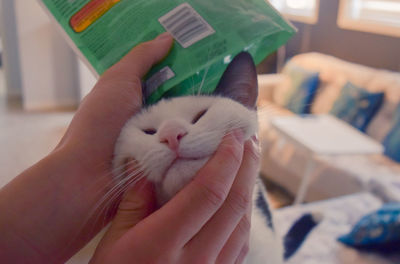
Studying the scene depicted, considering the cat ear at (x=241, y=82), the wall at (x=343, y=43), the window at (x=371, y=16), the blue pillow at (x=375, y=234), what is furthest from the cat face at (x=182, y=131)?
the window at (x=371, y=16)

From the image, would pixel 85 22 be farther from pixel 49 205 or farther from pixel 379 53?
pixel 379 53

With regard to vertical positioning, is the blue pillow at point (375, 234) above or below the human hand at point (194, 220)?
below

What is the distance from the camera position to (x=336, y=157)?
200 cm

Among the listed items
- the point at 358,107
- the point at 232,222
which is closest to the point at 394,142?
the point at 358,107

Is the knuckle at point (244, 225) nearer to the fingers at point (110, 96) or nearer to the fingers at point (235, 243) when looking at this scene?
the fingers at point (235, 243)

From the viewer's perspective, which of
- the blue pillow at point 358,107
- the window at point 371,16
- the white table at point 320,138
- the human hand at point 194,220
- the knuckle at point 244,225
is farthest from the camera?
the window at point 371,16

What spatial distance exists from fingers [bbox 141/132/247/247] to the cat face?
41mm

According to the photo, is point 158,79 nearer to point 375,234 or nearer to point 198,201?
point 198,201

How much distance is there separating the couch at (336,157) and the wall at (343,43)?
0.60 feet

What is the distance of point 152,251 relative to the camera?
0.36m

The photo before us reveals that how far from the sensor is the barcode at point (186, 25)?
45cm

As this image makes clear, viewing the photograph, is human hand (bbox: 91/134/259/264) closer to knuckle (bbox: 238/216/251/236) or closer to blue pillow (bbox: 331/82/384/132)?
knuckle (bbox: 238/216/251/236)

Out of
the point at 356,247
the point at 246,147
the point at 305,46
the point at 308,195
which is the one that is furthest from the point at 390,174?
the point at 246,147

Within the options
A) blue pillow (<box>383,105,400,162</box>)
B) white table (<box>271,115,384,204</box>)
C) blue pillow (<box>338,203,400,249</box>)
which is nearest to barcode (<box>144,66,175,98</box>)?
blue pillow (<box>338,203,400,249</box>)
